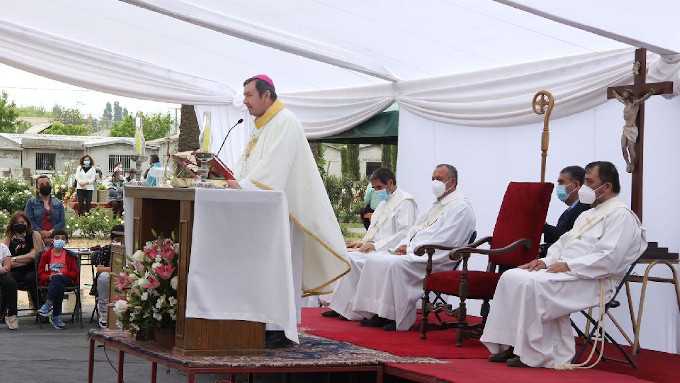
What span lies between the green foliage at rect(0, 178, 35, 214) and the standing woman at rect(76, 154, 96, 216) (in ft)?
3.70

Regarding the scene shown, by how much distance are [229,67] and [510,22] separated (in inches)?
186

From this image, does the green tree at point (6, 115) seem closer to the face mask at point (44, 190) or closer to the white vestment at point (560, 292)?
the face mask at point (44, 190)

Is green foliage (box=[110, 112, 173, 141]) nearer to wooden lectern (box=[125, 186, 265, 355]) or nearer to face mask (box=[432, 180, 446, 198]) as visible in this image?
face mask (box=[432, 180, 446, 198])

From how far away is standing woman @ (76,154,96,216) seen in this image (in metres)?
22.1

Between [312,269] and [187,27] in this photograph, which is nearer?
[312,269]

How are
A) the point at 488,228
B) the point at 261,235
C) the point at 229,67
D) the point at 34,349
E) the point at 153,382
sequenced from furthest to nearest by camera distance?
the point at 229,67 < the point at 488,228 < the point at 34,349 < the point at 153,382 < the point at 261,235

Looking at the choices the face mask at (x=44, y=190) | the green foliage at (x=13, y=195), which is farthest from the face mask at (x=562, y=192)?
the green foliage at (x=13, y=195)

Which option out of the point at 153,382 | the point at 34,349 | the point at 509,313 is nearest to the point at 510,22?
the point at 509,313

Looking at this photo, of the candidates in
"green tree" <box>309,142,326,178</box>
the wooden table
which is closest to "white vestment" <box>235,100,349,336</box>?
the wooden table

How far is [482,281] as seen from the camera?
26.1 feet

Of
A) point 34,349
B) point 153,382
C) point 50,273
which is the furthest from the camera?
point 50,273

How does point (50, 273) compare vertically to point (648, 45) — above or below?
below

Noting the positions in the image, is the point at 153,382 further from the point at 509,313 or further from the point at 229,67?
the point at 229,67

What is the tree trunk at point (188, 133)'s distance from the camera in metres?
16.5
